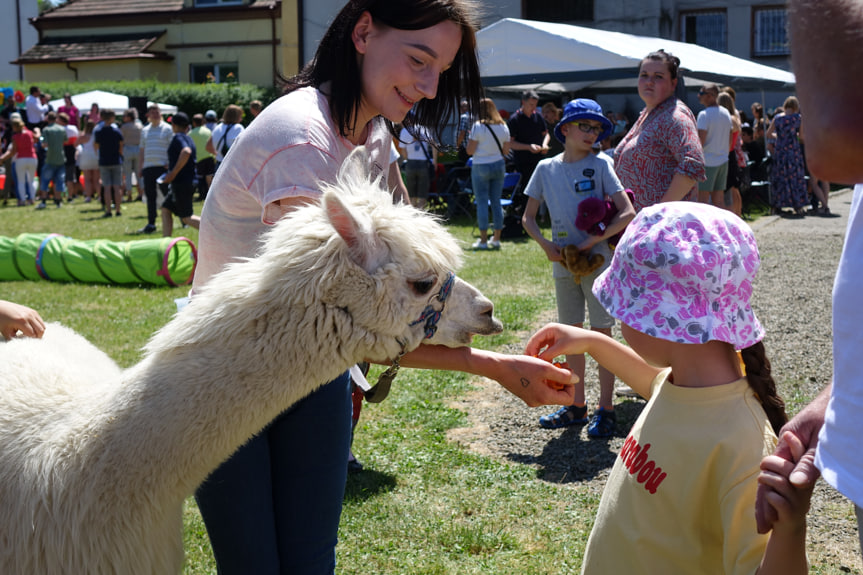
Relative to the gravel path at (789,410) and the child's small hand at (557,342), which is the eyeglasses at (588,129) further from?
the child's small hand at (557,342)

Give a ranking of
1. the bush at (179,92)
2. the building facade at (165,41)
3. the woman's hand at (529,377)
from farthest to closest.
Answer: the building facade at (165,41) < the bush at (179,92) < the woman's hand at (529,377)

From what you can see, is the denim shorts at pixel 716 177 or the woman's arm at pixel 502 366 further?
the denim shorts at pixel 716 177

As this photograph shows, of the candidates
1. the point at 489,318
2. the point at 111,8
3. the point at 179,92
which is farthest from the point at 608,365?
the point at 111,8

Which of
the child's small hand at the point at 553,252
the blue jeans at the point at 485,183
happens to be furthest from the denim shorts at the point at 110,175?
the child's small hand at the point at 553,252

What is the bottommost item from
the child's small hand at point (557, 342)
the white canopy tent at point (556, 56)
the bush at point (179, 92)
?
the child's small hand at point (557, 342)

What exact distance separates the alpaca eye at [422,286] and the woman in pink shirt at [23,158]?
18.1m

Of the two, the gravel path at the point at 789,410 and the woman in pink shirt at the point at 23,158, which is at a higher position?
the woman in pink shirt at the point at 23,158

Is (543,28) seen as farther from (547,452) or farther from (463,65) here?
(463,65)

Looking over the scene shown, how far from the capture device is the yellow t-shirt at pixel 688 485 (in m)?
1.78

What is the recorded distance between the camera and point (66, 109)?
2231 cm

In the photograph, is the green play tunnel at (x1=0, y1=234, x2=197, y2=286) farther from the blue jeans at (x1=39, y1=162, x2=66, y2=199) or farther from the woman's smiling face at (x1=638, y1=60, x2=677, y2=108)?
the blue jeans at (x1=39, y1=162, x2=66, y2=199)

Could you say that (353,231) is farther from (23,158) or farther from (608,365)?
(23,158)

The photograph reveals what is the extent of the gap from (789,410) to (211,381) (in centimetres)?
414

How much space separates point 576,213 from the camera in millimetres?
5137
